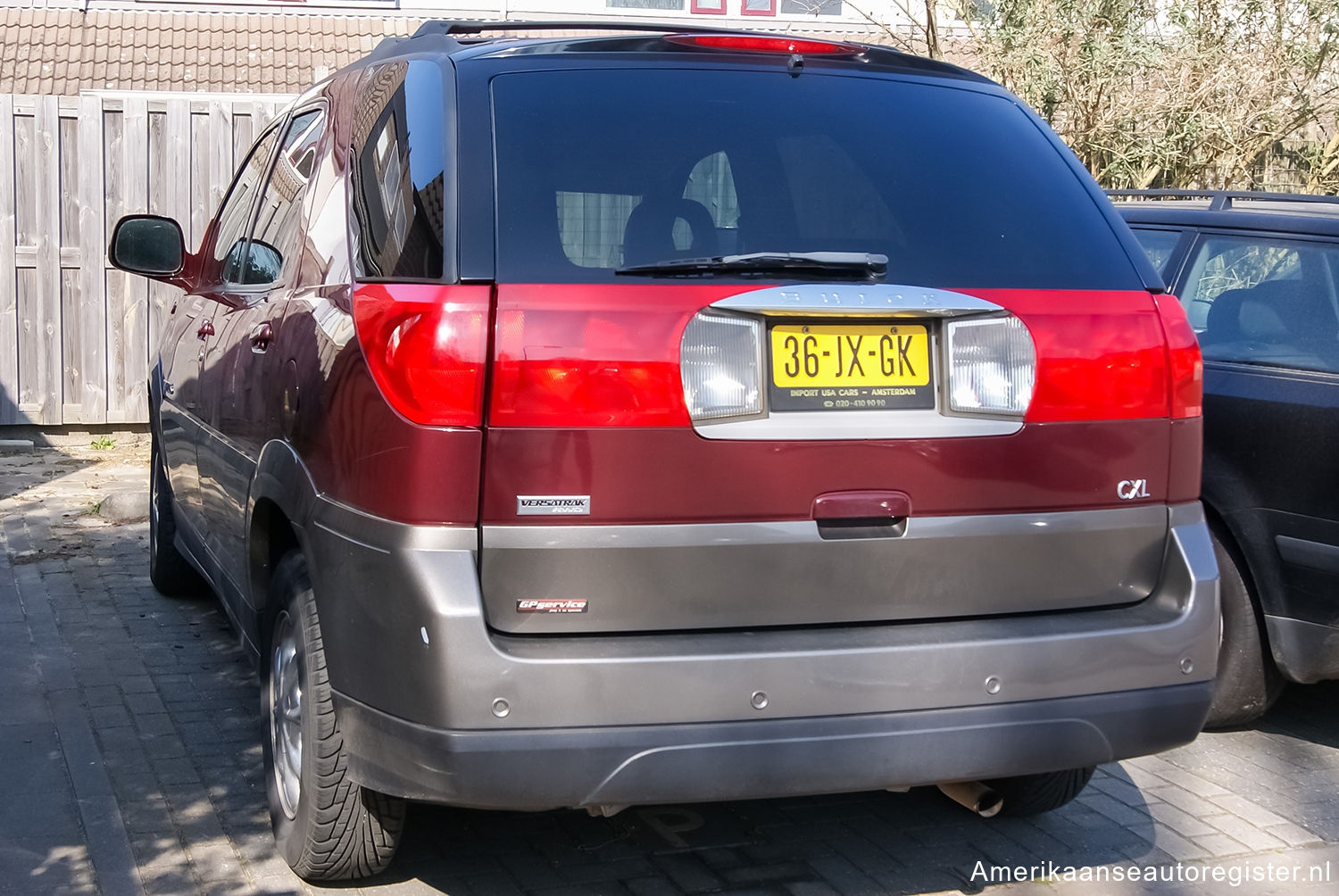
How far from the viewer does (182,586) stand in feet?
20.8

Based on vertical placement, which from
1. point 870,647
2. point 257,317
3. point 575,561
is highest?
point 257,317

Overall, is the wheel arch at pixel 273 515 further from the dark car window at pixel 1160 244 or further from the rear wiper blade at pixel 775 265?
the dark car window at pixel 1160 244

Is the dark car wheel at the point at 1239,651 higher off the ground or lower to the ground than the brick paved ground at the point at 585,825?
higher

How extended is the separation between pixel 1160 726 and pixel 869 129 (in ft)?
4.76

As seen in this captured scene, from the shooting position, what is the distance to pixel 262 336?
12.3 feet

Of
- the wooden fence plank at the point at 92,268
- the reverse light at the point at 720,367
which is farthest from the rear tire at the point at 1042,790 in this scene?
the wooden fence plank at the point at 92,268

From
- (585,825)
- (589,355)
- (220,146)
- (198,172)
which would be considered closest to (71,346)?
(198,172)

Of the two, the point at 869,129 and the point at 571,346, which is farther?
the point at 869,129

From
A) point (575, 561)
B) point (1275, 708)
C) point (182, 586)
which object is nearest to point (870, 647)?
point (575, 561)

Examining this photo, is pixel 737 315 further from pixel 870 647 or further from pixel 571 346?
pixel 870 647

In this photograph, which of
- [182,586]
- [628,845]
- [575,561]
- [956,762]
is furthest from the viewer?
Answer: [182,586]

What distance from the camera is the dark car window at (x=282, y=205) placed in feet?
12.8

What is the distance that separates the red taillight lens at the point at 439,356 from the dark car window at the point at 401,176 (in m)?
0.08

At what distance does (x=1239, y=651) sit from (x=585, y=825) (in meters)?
2.30
